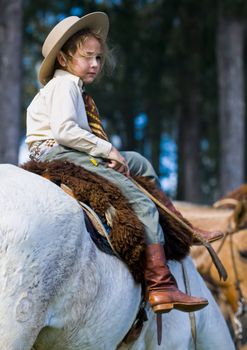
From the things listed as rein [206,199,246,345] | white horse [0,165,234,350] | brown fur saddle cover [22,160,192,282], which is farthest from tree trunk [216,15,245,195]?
white horse [0,165,234,350]

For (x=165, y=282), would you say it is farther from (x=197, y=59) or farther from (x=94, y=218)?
(x=197, y=59)

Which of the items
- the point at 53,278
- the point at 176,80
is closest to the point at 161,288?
the point at 53,278

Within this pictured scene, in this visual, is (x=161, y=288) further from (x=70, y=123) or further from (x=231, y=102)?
(x=231, y=102)

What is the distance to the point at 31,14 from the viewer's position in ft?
71.6

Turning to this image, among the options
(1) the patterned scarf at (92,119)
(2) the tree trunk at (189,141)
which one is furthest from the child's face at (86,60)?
(2) the tree trunk at (189,141)

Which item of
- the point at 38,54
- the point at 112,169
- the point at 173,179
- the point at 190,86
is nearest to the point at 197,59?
the point at 190,86

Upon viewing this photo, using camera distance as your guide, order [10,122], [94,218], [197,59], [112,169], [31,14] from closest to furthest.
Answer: [94,218] → [112,169] → [10,122] → [31,14] → [197,59]

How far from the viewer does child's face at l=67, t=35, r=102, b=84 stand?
4.55m

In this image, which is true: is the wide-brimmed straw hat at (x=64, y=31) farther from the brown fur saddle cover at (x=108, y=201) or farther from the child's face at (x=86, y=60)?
the brown fur saddle cover at (x=108, y=201)

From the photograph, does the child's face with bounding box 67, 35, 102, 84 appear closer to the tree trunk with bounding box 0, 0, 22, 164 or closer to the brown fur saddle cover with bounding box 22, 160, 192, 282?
the brown fur saddle cover with bounding box 22, 160, 192, 282

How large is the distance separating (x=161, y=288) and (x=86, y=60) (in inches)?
55.2

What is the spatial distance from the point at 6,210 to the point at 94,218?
0.75 m

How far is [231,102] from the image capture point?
19.9 metres

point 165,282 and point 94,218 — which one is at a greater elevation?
point 94,218
